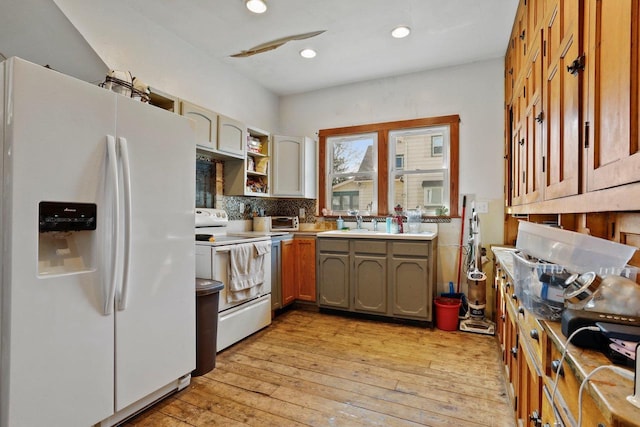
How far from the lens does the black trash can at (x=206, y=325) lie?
2229 mm

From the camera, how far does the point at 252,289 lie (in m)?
2.89

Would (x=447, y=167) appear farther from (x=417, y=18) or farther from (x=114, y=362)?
(x=114, y=362)

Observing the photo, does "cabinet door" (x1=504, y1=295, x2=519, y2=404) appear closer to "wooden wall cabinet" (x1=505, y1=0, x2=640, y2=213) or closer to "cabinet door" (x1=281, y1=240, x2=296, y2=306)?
"wooden wall cabinet" (x1=505, y1=0, x2=640, y2=213)

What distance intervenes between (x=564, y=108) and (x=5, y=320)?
2391mm

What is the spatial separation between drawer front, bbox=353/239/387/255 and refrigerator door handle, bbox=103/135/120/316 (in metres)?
2.32

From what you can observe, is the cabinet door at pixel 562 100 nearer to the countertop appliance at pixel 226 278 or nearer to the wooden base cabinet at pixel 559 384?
the wooden base cabinet at pixel 559 384

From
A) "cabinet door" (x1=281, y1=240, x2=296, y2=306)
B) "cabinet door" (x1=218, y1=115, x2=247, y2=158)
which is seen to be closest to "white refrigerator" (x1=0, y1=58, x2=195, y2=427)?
"cabinet door" (x1=218, y1=115, x2=247, y2=158)

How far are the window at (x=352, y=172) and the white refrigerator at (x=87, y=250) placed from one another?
2458 millimetres

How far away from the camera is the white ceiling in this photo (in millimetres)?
2531

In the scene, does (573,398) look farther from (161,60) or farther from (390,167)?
(161,60)

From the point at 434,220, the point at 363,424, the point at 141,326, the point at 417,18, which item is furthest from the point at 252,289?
the point at 417,18

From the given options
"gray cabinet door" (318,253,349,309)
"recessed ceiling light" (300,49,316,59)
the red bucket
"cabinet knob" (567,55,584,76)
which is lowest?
the red bucket

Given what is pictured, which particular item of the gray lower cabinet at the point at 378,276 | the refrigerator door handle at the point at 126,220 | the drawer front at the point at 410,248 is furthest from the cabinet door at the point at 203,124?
the drawer front at the point at 410,248

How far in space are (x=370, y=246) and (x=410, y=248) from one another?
411 millimetres
